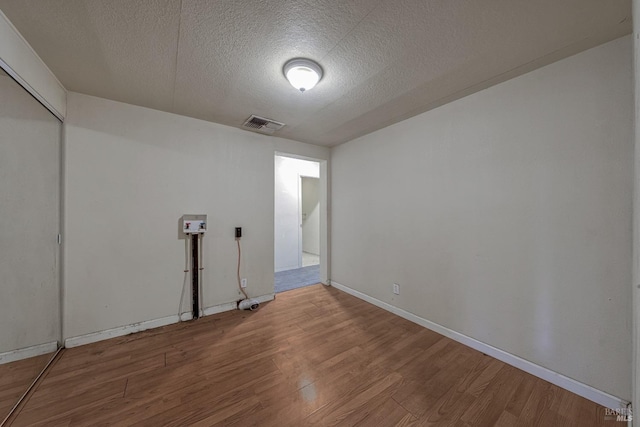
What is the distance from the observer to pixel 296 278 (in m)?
4.25

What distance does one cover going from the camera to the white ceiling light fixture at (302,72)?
5.52ft

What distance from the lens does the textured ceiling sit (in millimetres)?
1257

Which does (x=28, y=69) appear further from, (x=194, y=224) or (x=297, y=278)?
(x=297, y=278)

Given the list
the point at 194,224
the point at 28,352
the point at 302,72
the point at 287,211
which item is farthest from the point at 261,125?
the point at 28,352

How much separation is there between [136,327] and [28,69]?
235 cm

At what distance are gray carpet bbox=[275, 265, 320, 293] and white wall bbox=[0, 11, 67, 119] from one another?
3193 mm

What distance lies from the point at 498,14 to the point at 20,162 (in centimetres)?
329

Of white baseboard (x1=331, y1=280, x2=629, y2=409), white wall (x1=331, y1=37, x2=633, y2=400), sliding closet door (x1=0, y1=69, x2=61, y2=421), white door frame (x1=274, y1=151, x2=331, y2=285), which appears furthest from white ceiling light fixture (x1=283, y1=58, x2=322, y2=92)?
white baseboard (x1=331, y1=280, x2=629, y2=409)

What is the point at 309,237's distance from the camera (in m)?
6.74

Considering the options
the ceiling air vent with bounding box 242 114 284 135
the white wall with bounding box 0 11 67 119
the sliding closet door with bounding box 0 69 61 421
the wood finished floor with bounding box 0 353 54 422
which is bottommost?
the wood finished floor with bounding box 0 353 54 422

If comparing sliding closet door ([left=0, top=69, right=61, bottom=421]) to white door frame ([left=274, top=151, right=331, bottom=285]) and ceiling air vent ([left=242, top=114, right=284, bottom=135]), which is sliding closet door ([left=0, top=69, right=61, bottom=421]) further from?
white door frame ([left=274, top=151, right=331, bottom=285])

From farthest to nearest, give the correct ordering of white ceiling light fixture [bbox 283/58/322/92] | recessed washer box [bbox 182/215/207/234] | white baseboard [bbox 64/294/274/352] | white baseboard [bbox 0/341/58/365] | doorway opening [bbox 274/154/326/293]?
doorway opening [bbox 274/154/326/293] → recessed washer box [bbox 182/215/207/234] → white baseboard [bbox 64/294/274/352] → white ceiling light fixture [bbox 283/58/322/92] → white baseboard [bbox 0/341/58/365]

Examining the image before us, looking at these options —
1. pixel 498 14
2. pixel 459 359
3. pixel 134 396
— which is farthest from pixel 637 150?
pixel 134 396

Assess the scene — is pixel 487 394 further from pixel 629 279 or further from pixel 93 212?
pixel 93 212
